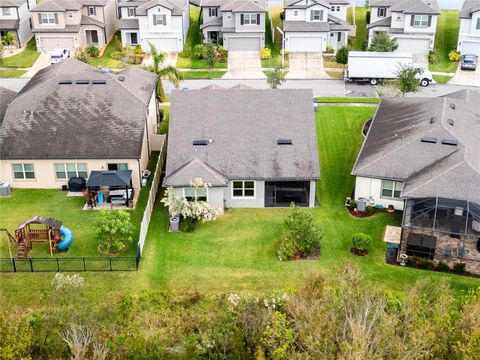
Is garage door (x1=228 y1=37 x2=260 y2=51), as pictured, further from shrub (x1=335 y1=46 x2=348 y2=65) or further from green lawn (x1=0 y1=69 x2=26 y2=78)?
green lawn (x1=0 y1=69 x2=26 y2=78)

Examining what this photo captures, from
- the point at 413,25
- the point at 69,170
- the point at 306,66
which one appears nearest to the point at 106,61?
the point at 306,66

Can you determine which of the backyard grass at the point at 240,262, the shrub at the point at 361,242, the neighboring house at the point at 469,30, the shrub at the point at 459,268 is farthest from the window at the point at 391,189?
the neighboring house at the point at 469,30

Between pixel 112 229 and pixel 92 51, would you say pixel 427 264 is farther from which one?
pixel 92 51

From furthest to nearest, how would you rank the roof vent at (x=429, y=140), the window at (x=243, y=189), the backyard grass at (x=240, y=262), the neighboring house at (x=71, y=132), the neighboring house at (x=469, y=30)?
1. the neighboring house at (x=469, y=30)
2. the neighboring house at (x=71, y=132)
3. the roof vent at (x=429, y=140)
4. the window at (x=243, y=189)
5. the backyard grass at (x=240, y=262)

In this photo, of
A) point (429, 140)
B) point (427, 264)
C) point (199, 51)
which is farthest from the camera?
point (199, 51)

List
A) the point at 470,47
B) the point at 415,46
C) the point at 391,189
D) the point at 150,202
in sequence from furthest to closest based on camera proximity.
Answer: the point at 415,46
the point at 470,47
the point at 391,189
the point at 150,202

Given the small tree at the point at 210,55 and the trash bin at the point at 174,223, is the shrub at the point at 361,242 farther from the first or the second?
the small tree at the point at 210,55

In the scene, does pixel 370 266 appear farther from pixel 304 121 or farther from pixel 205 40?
pixel 205 40

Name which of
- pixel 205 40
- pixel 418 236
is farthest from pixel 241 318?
pixel 205 40
